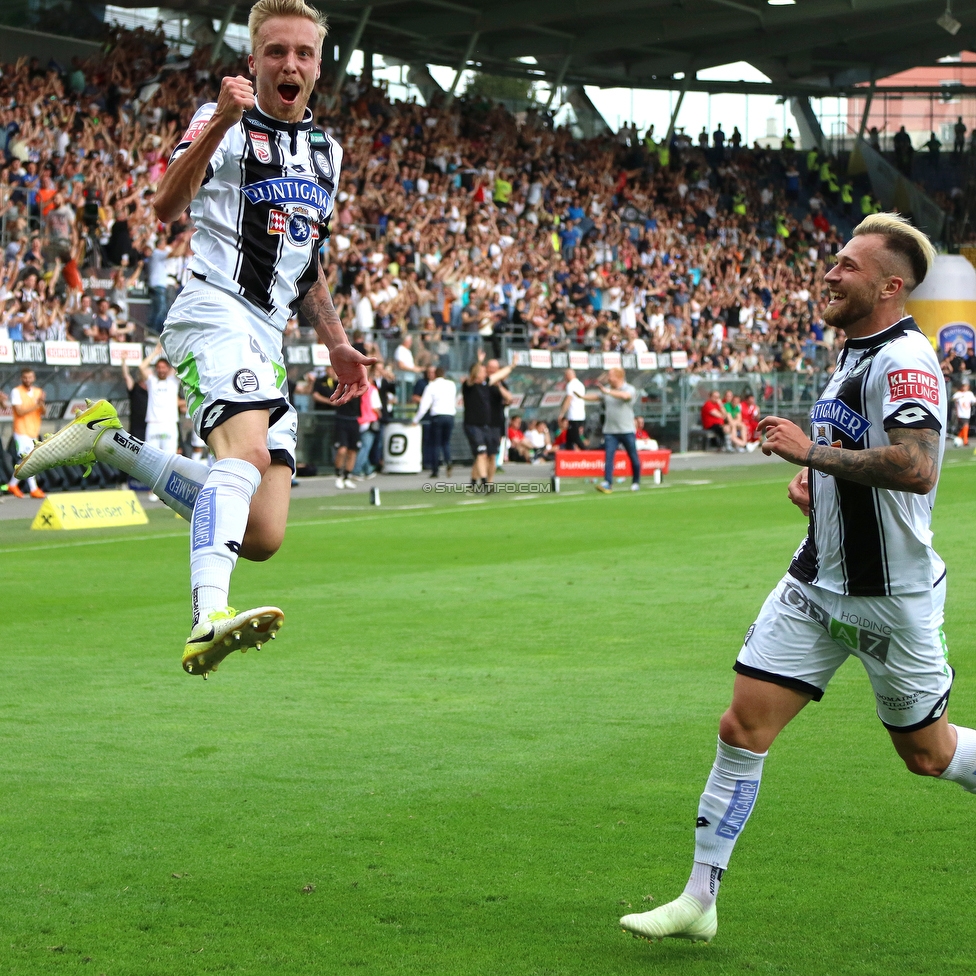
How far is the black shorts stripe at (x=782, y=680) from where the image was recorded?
4719mm

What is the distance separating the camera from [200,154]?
4969 millimetres

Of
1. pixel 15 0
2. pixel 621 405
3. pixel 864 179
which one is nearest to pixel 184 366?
pixel 621 405

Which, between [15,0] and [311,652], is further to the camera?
[15,0]

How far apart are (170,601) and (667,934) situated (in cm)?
817

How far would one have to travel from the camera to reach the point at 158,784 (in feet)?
20.9

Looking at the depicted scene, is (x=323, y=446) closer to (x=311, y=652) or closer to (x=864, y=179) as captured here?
(x=311, y=652)

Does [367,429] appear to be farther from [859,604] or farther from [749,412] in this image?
[859,604]

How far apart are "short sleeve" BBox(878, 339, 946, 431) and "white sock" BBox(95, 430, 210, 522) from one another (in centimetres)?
238

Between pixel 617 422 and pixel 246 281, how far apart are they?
62.6 ft

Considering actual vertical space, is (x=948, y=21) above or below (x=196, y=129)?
above

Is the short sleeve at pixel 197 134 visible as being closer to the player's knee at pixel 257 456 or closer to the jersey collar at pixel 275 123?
the jersey collar at pixel 275 123

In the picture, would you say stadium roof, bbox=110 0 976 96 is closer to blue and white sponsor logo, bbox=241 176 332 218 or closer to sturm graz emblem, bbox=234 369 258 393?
blue and white sponsor logo, bbox=241 176 332 218

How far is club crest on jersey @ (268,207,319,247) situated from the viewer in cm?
545

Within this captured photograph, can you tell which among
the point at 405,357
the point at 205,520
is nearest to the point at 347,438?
the point at 405,357
